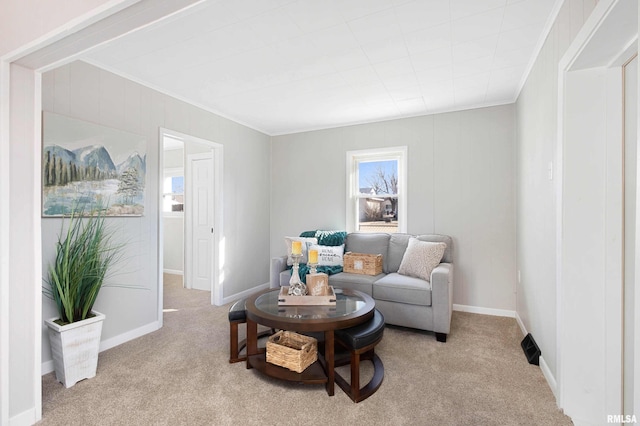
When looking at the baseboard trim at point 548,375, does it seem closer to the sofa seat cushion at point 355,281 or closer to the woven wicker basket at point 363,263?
the sofa seat cushion at point 355,281

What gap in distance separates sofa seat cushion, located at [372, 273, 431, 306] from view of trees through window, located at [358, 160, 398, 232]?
113 centimetres

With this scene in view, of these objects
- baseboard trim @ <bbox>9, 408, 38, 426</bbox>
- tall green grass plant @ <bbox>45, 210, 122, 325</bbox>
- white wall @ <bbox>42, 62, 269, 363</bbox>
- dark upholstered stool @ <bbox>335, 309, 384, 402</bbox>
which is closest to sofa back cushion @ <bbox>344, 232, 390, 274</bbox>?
white wall @ <bbox>42, 62, 269, 363</bbox>

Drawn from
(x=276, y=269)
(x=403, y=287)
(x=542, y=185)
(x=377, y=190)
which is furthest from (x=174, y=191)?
(x=542, y=185)

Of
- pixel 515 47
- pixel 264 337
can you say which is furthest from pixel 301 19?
pixel 264 337

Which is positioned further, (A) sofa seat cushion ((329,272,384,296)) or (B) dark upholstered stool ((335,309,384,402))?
(A) sofa seat cushion ((329,272,384,296))

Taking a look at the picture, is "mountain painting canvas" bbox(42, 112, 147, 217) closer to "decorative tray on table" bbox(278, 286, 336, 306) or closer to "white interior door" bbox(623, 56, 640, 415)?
"decorative tray on table" bbox(278, 286, 336, 306)

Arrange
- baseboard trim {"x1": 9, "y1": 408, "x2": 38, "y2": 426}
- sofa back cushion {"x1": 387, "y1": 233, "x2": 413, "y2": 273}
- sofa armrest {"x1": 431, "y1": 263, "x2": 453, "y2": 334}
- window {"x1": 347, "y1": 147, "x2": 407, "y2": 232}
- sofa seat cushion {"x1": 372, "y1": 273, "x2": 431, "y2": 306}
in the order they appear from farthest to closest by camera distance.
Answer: window {"x1": 347, "y1": 147, "x2": 407, "y2": 232}
sofa back cushion {"x1": 387, "y1": 233, "x2": 413, "y2": 273}
sofa seat cushion {"x1": 372, "y1": 273, "x2": 431, "y2": 306}
sofa armrest {"x1": 431, "y1": 263, "x2": 453, "y2": 334}
baseboard trim {"x1": 9, "y1": 408, "x2": 38, "y2": 426}

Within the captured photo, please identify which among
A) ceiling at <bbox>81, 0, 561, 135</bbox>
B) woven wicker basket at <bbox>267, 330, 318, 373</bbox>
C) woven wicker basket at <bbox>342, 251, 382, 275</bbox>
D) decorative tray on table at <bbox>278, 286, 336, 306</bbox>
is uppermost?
ceiling at <bbox>81, 0, 561, 135</bbox>

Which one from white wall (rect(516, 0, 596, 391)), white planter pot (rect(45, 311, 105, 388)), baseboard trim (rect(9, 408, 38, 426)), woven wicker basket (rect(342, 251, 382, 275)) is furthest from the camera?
woven wicker basket (rect(342, 251, 382, 275))

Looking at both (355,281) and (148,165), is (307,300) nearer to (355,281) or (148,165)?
(355,281)

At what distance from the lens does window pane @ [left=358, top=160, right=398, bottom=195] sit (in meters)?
4.26

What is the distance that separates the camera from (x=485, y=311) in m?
3.64

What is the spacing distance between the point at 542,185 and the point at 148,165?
134 inches

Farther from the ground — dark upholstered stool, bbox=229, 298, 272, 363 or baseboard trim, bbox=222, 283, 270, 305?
dark upholstered stool, bbox=229, 298, 272, 363
